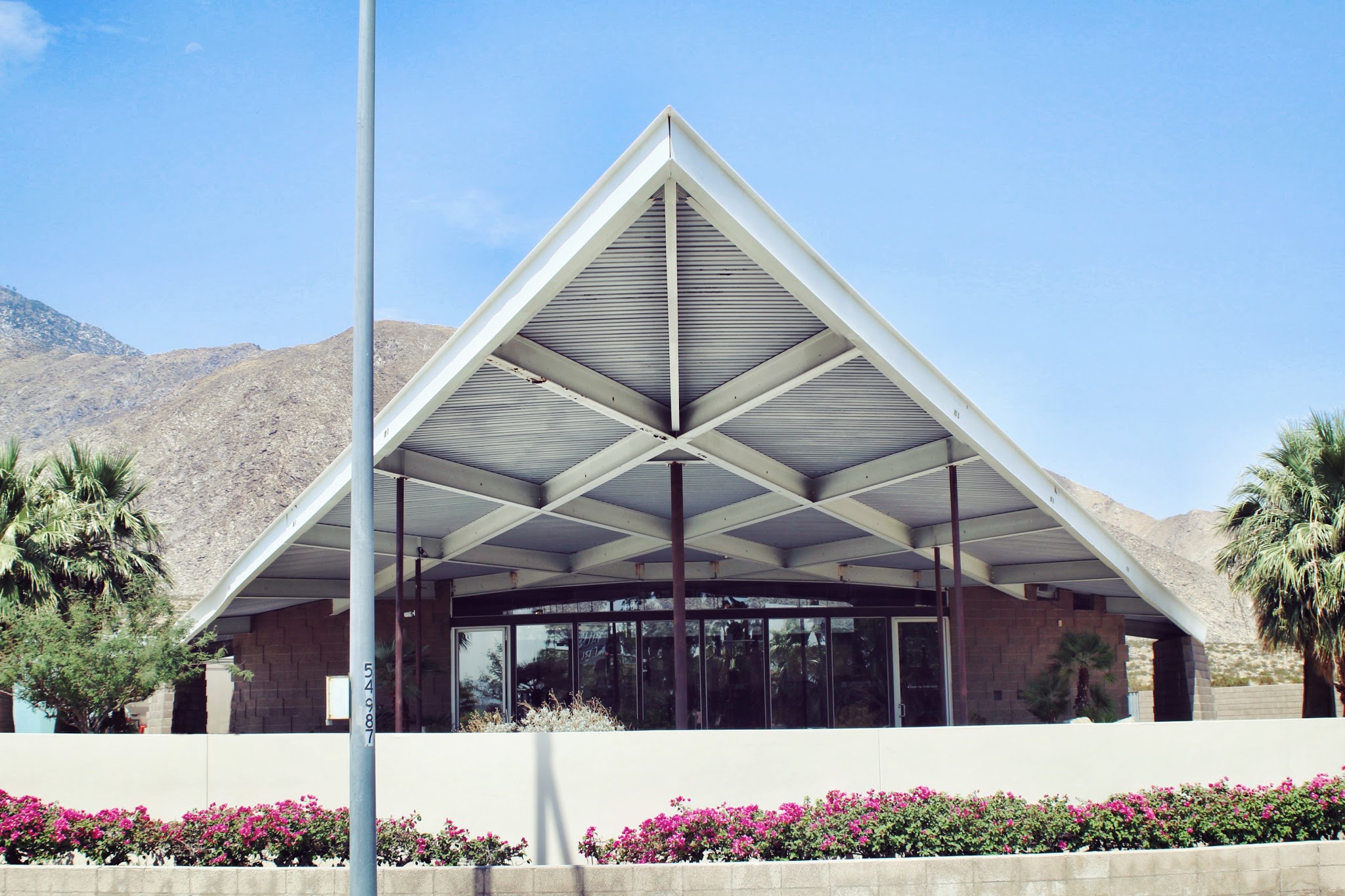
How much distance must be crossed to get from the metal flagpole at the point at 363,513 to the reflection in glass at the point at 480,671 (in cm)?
1741

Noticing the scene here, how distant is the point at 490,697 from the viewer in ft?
79.9

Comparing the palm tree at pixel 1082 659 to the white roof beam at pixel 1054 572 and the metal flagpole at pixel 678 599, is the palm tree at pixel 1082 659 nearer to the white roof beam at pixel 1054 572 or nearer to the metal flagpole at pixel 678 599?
the white roof beam at pixel 1054 572

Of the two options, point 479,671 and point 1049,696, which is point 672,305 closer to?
point 1049,696

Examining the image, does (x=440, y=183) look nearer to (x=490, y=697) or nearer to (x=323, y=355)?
(x=490, y=697)

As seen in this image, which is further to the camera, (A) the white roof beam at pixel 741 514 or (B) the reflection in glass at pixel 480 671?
(B) the reflection in glass at pixel 480 671

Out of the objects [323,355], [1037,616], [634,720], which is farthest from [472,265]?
[323,355]

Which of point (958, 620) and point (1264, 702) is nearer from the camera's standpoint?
point (958, 620)

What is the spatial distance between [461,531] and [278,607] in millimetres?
7292

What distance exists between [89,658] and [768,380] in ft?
32.7

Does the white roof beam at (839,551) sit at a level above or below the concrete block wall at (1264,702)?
above

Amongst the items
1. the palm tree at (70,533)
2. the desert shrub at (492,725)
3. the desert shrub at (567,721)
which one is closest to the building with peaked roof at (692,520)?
the palm tree at (70,533)

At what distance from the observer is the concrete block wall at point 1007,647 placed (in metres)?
22.7

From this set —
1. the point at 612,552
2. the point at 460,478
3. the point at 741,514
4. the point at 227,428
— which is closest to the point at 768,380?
the point at 460,478

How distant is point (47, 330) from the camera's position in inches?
5719
